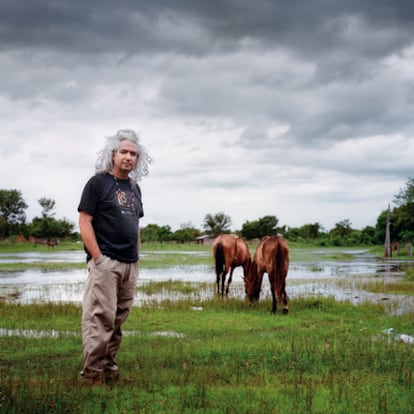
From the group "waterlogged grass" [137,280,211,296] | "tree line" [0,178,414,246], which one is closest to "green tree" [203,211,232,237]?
"tree line" [0,178,414,246]

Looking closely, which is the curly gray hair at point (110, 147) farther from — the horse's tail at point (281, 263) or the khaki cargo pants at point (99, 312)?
the horse's tail at point (281, 263)

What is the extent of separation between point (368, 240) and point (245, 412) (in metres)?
91.8

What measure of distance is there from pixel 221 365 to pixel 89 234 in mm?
2344

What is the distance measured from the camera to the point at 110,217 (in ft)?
16.9

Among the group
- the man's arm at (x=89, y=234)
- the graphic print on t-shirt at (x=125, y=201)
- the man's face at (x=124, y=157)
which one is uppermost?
the man's face at (x=124, y=157)

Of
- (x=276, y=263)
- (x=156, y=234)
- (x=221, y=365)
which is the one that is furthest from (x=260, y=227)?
(x=221, y=365)

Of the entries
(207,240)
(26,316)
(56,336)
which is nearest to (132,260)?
(56,336)

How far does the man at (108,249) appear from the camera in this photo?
16.5 ft

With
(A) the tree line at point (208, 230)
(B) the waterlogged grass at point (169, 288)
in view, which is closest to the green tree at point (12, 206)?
(A) the tree line at point (208, 230)

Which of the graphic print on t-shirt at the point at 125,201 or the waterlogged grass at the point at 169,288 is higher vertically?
the graphic print on t-shirt at the point at 125,201

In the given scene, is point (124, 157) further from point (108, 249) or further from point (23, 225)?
point (23, 225)

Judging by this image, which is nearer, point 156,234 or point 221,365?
point 221,365

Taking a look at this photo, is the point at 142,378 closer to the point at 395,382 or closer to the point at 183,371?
the point at 183,371

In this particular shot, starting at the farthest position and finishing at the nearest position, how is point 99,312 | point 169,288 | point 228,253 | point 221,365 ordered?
point 169,288
point 228,253
point 221,365
point 99,312
